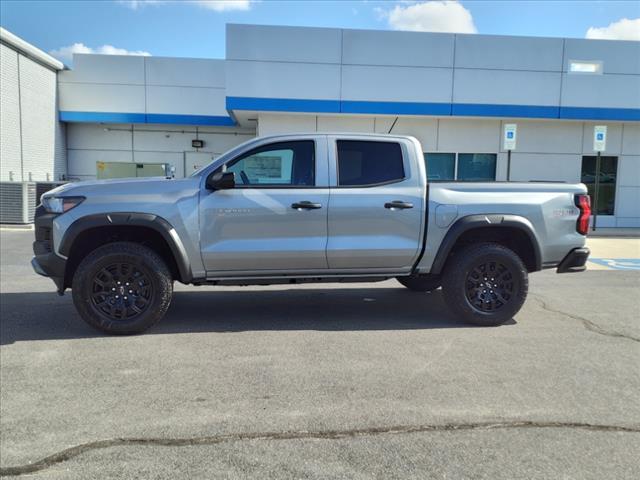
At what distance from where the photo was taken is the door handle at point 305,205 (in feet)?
17.5

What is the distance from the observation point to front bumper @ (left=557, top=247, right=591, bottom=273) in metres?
5.86

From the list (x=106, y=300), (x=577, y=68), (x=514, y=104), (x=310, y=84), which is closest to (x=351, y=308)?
(x=106, y=300)

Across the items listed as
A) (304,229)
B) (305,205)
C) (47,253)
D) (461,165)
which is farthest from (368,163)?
(461,165)

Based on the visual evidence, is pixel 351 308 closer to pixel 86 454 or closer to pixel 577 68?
pixel 86 454

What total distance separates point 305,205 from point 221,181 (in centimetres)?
88

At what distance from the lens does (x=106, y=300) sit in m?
5.19

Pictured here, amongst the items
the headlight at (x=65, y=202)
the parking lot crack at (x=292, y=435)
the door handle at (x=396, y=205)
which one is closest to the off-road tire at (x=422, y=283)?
the door handle at (x=396, y=205)

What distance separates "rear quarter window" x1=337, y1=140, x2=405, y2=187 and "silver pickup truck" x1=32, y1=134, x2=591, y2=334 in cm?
1

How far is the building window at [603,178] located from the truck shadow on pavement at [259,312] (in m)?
12.1

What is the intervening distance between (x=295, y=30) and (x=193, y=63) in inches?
249

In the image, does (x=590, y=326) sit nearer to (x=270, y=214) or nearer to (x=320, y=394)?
(x=320, y=394)

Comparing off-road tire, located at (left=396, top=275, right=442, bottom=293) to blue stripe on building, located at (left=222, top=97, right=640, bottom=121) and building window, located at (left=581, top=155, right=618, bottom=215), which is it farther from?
building window, located at (left=581, top=155, right=618, bottom=215)

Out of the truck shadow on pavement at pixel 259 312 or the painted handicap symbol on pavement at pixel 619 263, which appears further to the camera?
the painted handicap symbol on pavement at pixel 619 263

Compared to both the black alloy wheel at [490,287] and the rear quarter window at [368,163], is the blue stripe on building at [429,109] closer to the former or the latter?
the rear quarter window at [368,163]
